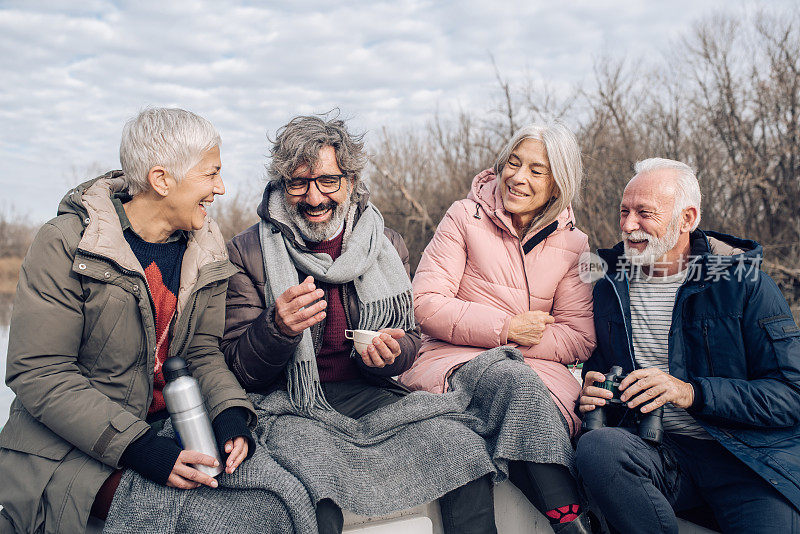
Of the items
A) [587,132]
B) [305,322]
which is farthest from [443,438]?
[587,132]

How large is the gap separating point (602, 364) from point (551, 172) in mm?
1003

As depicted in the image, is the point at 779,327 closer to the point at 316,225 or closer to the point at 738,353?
the point at 738,353

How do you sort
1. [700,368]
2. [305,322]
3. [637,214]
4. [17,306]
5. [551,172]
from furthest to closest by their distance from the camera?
[551,172]
[637,214]
[700,368]
[305,322]
[17,306]

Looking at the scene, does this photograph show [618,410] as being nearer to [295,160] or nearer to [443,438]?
[443,438]

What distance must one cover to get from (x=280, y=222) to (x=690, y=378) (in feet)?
5.99

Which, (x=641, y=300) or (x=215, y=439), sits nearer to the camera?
(x=215, y=439)

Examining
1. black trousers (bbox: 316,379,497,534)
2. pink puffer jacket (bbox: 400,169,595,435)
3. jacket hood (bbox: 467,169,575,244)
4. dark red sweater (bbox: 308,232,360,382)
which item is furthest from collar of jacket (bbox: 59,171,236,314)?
jacket hood (bbox: 467,169,575,244)

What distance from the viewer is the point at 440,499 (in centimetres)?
242

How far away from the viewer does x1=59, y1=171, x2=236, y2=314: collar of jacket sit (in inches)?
84.5

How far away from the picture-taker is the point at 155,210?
2.38 m

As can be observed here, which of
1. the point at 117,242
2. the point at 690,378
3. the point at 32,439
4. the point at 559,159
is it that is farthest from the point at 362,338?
the point at 559,159

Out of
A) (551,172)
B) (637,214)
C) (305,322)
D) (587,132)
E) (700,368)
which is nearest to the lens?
(305,322)

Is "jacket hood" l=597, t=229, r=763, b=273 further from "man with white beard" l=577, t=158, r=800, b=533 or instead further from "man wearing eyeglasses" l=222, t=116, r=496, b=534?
"man wearing eyeglasses" l=222, t=116, r=496, b=534

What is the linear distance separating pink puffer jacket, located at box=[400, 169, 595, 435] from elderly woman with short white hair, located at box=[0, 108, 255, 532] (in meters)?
1.06
